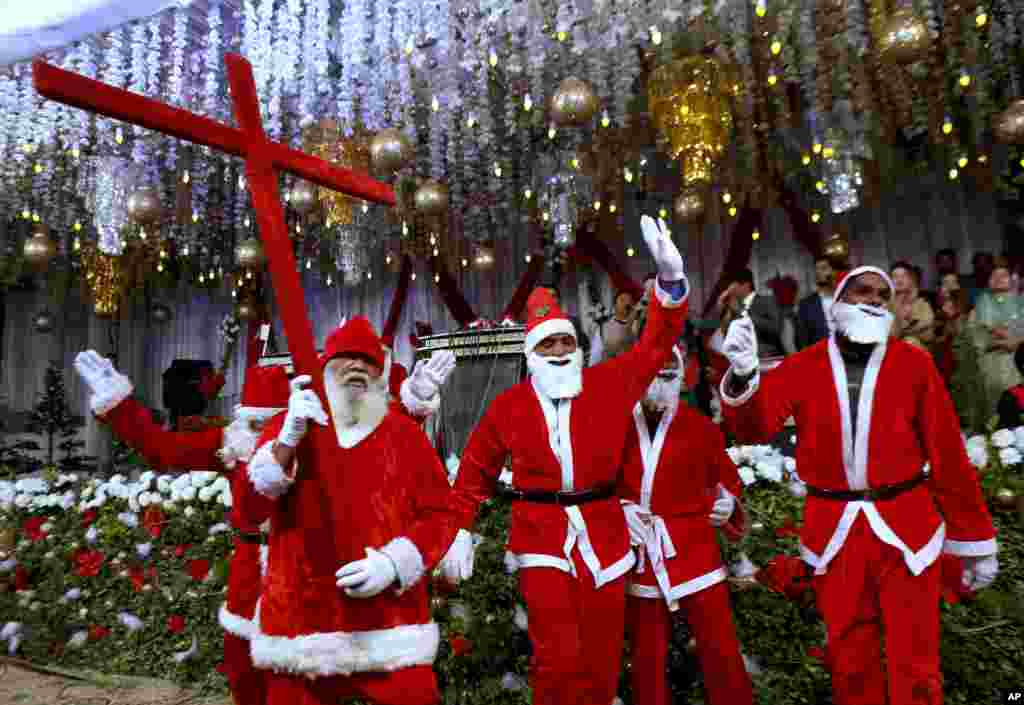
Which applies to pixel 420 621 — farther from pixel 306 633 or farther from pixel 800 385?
pixel 800 385

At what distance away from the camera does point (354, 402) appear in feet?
6.53

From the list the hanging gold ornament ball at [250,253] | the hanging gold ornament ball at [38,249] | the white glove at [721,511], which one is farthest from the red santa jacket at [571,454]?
the hanging gold ornament ball at [38,249]

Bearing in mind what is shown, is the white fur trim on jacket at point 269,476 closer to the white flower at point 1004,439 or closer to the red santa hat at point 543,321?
the red santa hat at point 543,321

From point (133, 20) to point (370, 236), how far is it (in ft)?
11.1

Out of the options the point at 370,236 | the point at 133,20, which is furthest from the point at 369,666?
the point at 370,236

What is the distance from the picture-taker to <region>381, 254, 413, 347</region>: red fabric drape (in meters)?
10.2

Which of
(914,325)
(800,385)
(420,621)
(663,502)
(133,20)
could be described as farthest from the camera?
(133,20)

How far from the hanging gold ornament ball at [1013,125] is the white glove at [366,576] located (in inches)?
181

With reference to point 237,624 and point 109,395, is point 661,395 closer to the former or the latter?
point 237,624

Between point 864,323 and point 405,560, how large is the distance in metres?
1.48

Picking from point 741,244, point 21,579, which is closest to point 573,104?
point 741,244

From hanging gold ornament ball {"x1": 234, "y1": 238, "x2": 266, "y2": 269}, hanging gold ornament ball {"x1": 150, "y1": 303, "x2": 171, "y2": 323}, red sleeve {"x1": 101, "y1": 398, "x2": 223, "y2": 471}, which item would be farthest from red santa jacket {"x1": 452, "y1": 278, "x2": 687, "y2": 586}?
hanging gold ornament ball {"x1": 150, "y1": 303, "x2": 171, "y2": 323}

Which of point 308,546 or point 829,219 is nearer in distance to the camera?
point 308,546

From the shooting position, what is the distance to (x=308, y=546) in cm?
180
